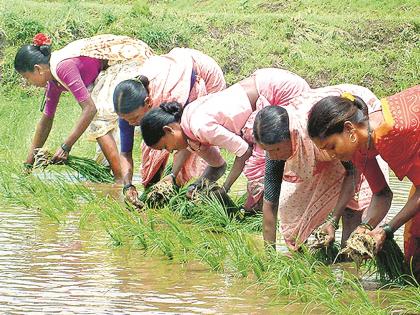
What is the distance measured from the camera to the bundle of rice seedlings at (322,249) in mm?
5004

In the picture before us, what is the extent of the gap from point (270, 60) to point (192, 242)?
422 inches

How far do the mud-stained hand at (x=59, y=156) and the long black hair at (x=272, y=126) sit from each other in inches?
118

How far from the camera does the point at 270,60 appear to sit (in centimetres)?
1572

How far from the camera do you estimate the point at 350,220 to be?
5.55m

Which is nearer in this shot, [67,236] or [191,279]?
[191,279]

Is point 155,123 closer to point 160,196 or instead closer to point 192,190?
point 192,190

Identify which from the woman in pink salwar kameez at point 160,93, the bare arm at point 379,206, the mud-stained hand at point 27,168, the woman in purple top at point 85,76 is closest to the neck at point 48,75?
the woman in purple top at point 85,76

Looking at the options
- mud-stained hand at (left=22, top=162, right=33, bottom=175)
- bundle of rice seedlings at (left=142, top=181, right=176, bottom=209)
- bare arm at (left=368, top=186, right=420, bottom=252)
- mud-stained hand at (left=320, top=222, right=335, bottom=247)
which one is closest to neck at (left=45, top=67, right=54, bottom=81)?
mud-stained hand at (left=22, top=162, right=33, bottom=175)

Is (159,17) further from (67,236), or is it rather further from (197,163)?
(67,236)

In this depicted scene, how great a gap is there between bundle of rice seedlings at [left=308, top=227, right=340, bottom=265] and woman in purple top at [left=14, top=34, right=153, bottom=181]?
295 cm

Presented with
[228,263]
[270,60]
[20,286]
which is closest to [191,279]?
[228,263]

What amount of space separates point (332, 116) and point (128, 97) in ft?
7.77

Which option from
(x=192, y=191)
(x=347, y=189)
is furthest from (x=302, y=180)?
(x=192, y=191)

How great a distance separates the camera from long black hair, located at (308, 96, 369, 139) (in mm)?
4348
